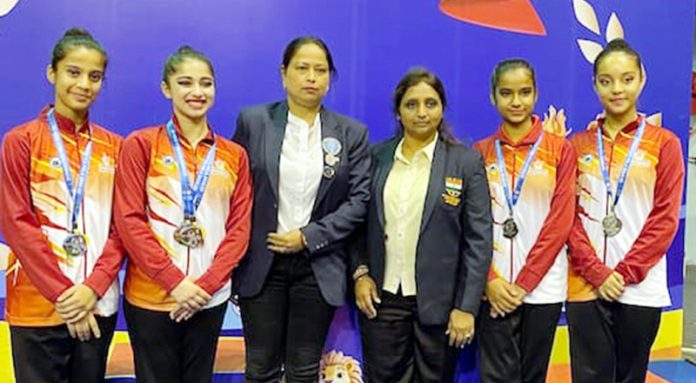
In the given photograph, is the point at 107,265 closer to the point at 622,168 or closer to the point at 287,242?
the point at 287,242

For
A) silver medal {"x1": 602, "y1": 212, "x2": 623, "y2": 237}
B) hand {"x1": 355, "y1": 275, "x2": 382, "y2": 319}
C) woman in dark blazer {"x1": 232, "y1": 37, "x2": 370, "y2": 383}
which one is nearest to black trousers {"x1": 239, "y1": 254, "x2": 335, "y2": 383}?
woman in dark blazer {"x1": 232, "y1": 37, "x2": 370, "y2": 383}

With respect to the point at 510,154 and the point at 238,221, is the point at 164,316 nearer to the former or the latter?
the point at 238,221

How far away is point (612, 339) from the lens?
2.52m

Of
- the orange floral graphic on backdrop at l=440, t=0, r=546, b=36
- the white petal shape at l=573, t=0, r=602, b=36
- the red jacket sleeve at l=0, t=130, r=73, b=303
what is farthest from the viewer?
the white petal shape at l=573, t=0, r=602, b=36

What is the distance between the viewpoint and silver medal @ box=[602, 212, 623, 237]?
2482mm

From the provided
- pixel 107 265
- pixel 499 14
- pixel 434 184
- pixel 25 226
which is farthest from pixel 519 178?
pixel 25 226

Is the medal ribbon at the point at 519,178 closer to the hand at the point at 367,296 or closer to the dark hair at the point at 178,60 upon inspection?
the hand at the point at 367,296

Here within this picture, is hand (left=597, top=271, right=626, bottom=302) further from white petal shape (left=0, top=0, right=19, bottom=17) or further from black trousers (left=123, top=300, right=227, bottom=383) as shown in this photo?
white petal shape (left=0, top=0, right=19, bottom=17)

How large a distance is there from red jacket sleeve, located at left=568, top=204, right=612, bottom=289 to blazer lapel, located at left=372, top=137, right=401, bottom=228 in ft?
2.39

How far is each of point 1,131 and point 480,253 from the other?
6.72 feet

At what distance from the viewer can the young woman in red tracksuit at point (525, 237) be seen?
2471 mm

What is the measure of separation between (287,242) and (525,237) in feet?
2.93

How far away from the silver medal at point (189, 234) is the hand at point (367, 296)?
64 cm

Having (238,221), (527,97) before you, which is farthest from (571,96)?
(238,221)
